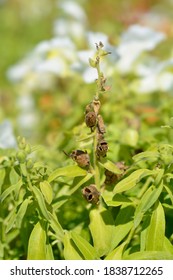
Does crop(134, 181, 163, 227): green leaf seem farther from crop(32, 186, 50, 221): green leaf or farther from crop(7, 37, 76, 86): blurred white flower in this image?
crop(7, 37, 76, 86): blurred white flower

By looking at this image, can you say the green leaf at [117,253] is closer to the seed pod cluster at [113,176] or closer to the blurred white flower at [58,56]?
the seed pod cluster at [113,176]

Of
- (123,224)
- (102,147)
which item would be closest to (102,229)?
(123,224)

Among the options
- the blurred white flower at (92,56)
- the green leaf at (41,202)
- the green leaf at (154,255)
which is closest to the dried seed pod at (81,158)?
the green leaf at (41,202)

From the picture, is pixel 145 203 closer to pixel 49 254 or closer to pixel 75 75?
pixel 49 254

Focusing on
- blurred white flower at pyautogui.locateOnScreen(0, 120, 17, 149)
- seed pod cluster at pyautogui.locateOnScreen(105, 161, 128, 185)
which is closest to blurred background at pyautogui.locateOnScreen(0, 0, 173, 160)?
blurred white flower at pyautogui.locateOnScreen(0, 120, 17, 149)

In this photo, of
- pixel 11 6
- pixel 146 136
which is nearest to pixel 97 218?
pixel 146 136
